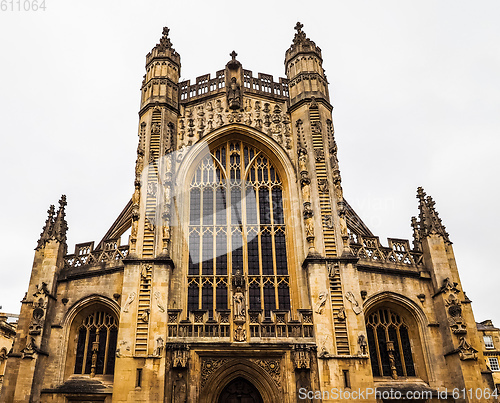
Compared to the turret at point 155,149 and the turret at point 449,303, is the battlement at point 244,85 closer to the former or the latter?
the turret at point 155,149

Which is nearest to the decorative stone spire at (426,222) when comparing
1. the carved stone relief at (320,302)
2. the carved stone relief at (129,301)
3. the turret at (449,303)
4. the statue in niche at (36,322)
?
the turret at (449,303)

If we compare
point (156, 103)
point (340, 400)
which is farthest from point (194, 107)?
point (340, 400)

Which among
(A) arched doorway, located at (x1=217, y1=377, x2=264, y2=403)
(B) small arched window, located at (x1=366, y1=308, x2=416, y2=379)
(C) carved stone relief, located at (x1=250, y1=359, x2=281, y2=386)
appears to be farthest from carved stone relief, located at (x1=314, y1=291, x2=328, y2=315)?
(A) arched doorway, located at (x1=217, y1=377, x2=264, y2=403)

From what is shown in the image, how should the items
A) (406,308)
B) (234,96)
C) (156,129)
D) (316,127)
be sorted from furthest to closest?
(234,96) < (316,127) < (156,129) < (406,308)

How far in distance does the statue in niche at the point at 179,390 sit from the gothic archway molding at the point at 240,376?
0.60m

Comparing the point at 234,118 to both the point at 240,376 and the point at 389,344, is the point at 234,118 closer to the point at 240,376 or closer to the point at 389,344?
the point at 240,376

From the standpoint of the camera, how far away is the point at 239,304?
16.3m

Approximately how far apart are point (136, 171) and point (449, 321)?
13.9 metres

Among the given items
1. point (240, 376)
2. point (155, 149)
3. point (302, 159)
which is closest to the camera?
point (240, 376)

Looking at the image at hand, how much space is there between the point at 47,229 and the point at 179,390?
917 cm

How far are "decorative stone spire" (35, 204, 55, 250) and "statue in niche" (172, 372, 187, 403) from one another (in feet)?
27.2

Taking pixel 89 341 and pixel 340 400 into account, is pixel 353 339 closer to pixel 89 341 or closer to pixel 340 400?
pixel 340 400

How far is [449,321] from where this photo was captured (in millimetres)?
17250

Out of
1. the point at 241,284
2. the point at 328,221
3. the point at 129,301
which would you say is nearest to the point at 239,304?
the point at 241,284
